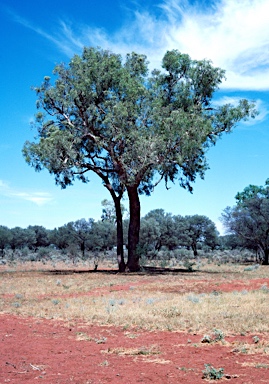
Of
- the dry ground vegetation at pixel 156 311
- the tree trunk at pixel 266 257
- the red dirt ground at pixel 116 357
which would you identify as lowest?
the red dirt ground at pixel 116 357

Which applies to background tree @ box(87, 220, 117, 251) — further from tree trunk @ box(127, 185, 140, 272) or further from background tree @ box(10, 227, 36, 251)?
tree trunk @ box(127, 185, 140, 272)

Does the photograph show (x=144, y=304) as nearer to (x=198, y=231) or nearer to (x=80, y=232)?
(x=80, y=232)

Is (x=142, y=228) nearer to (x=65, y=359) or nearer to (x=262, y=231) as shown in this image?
(x=262, y=231)

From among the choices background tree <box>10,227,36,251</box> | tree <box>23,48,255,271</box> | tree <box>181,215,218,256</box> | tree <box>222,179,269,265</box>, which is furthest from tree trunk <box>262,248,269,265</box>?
background tree <box>10,227,36,251</box>

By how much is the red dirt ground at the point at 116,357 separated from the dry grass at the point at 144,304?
0.88 m

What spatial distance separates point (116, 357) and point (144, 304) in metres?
6.09

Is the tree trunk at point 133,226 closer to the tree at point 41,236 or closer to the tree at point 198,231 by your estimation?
the tree at point 198,231

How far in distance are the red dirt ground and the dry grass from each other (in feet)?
2.87

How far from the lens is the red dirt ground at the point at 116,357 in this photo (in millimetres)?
6855

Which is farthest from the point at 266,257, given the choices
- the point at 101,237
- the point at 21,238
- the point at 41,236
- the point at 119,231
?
the point at 41,236

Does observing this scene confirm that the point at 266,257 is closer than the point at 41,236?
Yes

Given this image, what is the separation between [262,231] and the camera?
4219cm

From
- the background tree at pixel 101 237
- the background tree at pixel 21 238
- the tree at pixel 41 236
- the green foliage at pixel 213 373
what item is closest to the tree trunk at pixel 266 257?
the background tree at pixel 101 237

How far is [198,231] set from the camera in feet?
232
